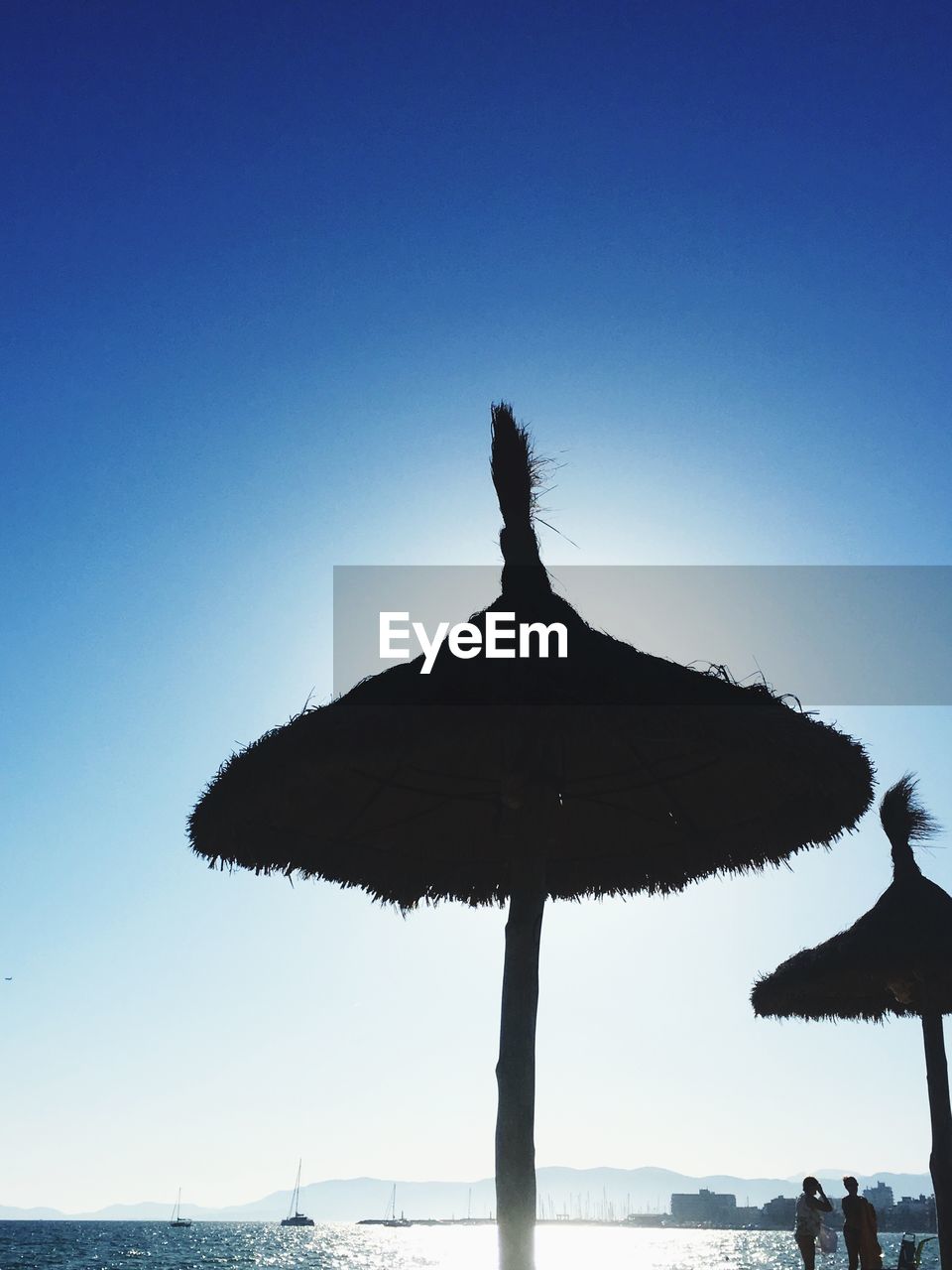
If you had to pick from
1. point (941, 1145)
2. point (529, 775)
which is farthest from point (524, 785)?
point (941, 1145)

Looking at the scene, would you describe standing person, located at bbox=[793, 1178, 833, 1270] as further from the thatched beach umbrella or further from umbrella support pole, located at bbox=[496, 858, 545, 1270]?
umbrella support pole, located at bbox=[496, 858, 545, 1270]

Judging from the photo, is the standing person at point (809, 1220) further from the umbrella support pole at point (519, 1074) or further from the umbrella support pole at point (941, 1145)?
the umbrella support pole at point (519, 1074)

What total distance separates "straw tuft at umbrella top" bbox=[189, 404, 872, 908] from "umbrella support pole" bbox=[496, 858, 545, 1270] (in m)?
0.32

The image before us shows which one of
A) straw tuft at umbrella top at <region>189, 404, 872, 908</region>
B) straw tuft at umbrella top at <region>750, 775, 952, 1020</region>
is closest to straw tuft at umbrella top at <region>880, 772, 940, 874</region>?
straw tuft at umbrella top at <region>750, 775, 952, 1020</region>

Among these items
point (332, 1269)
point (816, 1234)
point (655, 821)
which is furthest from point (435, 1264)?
point (655, 821)

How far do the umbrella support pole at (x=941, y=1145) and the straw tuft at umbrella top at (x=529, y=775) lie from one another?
538 centimetres

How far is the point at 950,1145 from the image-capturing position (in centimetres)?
991

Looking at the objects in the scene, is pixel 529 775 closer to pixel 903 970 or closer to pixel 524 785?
pixel 524 785

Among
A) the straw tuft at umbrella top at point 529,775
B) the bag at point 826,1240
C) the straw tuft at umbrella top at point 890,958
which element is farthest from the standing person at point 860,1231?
the straw tuft at umbrella top at point 529,775

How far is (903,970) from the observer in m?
9.84

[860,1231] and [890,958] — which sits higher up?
[890,958]

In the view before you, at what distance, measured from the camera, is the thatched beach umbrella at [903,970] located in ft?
32.2

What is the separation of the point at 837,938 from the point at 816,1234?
335 centimetres

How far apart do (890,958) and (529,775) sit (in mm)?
6173
